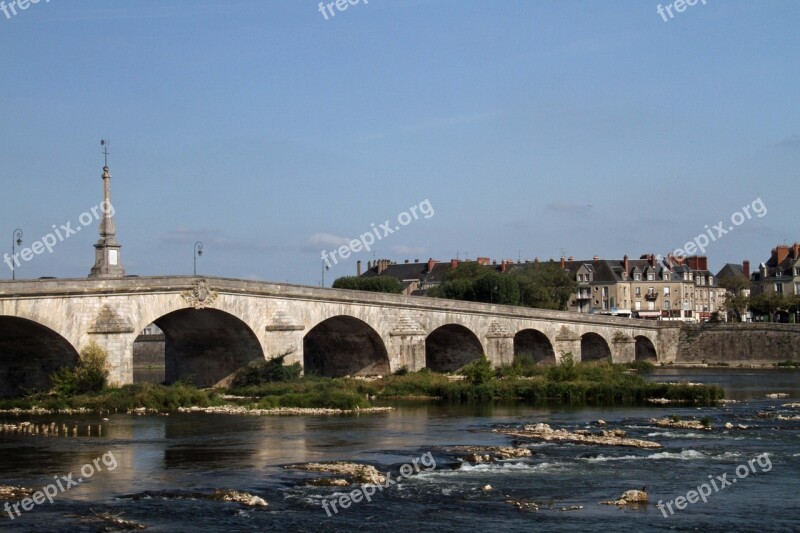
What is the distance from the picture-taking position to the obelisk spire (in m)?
45.5

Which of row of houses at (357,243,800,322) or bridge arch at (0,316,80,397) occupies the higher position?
row of houses at (357,243,800,322)

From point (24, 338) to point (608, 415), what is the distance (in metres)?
23.4

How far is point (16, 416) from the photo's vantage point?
38.8 metres

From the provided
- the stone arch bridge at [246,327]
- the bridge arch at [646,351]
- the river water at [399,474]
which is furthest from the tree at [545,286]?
the river water at [399,474]

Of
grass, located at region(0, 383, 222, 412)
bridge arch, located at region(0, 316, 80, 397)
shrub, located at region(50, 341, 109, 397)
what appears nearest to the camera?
grass, located at region(0, 383, 222, 412)

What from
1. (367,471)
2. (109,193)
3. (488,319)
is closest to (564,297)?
(488,319)

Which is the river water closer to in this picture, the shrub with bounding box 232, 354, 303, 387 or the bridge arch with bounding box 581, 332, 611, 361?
the shrub with bounding box 232, 354, 303, 387

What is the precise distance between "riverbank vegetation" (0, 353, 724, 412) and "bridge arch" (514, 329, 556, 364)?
746 inches

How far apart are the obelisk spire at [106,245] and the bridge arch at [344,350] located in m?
14.8

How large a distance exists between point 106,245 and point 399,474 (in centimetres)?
2418

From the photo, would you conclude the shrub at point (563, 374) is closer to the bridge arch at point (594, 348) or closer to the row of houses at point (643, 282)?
the bridge arch at point (594, 348)

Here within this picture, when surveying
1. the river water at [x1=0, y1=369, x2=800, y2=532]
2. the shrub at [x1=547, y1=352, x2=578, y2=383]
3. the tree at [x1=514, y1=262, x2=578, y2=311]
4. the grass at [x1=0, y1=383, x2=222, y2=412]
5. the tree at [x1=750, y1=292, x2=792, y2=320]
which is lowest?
the river water at [x1=0, y1=369, x2=800, y2=532]

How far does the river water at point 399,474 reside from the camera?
21.0 meters

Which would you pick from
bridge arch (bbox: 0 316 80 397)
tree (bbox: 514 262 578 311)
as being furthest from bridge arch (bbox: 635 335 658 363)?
bridge arch (bbox: 0 316 80 397)
